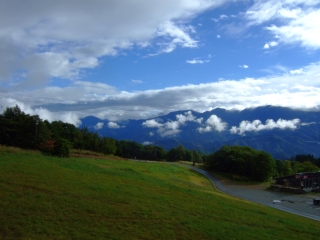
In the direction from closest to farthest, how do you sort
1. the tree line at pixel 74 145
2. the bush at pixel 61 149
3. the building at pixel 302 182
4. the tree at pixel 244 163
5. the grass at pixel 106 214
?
the grass at pixel 106 214 → the bush at pixel 61 149 → the tree line at pixel 74 145 → the building at pixel 302 182 → the tree at pixel 244 163

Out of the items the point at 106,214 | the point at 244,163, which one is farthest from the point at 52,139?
the point at 106,214

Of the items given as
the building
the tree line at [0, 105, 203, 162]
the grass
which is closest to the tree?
the building

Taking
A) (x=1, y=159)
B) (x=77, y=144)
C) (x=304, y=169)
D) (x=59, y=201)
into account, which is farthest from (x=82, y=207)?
(x=304, y=169)

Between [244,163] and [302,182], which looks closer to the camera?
[302,182]

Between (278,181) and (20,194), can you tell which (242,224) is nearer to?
(20,194)

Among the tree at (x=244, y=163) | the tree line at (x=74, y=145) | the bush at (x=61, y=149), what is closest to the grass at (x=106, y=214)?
the bush at (x=61, y=149)

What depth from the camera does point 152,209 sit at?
20.5 meters

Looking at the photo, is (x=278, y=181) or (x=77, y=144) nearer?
(x=278, y=181)

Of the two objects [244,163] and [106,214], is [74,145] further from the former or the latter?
[106,214]

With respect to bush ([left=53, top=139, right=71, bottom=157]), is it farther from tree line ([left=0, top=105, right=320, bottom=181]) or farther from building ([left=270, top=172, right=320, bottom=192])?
building ([left=270, top=172, right=320, bottom=192])

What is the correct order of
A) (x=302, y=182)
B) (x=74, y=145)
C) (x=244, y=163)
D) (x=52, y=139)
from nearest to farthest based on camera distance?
1. (x=52, y=139)
2. (x=302, y=182)
3. (x=244, y=163)
4. (x=74, y=145)

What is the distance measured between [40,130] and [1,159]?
3451cm

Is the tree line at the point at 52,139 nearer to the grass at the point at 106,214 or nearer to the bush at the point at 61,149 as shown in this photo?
the bush at the point at 61,149

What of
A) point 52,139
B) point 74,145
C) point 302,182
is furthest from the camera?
point 74,145
